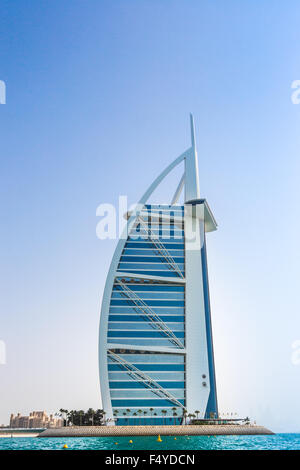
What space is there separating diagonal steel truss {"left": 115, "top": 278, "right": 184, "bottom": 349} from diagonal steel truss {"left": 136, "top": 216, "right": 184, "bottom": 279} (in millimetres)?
9118

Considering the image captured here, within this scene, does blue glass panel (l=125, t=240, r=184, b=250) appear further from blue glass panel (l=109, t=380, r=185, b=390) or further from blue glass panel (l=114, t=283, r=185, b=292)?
blue glass panel (l=109, t=380, r=185, b=390)

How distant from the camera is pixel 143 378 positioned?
8812cm

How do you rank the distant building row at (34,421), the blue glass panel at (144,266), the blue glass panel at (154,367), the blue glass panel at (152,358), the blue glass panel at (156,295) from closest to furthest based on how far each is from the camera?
the blue glass panel at (154,367), the blue glass panel at (152,358), the blue glass panel at (156,295), the blue glass panel at (144,266), the distant building row at (34,421)

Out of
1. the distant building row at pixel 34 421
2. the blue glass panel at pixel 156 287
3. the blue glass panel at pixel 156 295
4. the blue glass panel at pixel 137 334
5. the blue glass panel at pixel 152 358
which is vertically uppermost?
the blue glass panel at pixel 156 287

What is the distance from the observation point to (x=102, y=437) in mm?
78938

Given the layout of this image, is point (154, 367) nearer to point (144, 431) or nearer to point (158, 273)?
point (144, 431)

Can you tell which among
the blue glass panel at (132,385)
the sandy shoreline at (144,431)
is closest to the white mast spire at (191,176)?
the blue glass panel at (132,385)

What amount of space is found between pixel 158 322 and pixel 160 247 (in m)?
14.6

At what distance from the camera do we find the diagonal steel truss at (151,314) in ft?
297

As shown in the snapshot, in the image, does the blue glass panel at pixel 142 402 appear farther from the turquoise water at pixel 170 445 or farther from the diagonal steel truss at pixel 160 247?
the diagonal steel truss at pixel 160 247

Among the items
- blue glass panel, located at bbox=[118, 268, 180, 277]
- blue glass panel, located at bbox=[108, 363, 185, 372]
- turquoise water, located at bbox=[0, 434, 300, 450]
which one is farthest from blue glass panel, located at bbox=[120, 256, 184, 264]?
turquoise water, located at bbox=[0, 434, 300, 450]

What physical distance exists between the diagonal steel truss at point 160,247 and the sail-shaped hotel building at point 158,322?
193 mm
